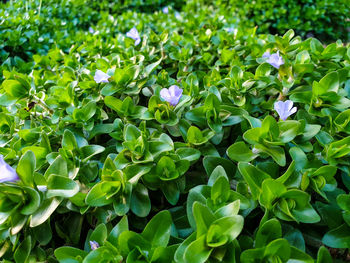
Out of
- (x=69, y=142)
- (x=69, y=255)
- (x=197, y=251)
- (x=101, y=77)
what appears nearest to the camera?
(x=197, y=251)

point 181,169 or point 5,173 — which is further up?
point 5,173

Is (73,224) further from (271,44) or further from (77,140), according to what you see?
(271,44)

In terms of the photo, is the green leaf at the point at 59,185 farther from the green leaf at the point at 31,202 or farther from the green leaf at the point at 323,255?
the green leaf at the point at 323,255

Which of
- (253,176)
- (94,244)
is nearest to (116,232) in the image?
(94,244)

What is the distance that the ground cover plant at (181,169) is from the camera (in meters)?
0.90

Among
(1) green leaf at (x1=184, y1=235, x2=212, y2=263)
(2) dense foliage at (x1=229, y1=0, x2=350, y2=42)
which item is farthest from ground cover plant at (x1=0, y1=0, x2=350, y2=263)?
(2) dense foliage at (x1=229, y1=0, x2=350, y2=42)

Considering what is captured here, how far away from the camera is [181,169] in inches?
41.4

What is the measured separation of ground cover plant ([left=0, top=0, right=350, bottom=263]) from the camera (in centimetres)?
90

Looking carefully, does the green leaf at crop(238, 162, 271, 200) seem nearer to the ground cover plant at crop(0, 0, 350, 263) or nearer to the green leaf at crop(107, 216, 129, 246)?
the ground cover plant at crop(0, 0, 350, 263)

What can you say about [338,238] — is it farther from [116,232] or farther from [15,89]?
[15,89]

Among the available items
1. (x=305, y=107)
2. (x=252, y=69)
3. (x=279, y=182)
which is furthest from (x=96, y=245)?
(x=252, y=69)

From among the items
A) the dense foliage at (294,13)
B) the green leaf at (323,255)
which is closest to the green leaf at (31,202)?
the green leaf at (323,255)

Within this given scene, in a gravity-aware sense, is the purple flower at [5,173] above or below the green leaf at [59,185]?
above

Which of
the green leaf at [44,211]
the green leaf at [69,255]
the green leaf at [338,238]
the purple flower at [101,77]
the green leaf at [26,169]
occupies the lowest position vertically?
the green leaf at [338,238]
